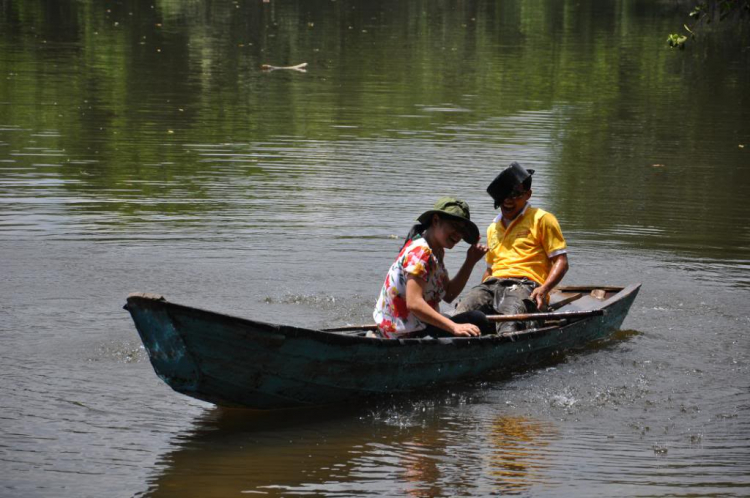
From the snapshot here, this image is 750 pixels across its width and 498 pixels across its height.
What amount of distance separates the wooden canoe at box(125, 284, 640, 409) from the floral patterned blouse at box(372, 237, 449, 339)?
0.26 meters

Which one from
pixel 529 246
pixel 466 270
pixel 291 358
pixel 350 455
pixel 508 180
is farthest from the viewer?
pixel 529 246

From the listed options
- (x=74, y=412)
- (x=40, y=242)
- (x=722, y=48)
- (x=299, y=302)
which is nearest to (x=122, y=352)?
(x=74, y=412)

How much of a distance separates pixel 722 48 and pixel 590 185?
78.0 feet

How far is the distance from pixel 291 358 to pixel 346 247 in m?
5.09

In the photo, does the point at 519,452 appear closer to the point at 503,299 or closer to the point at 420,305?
the point at 420,305

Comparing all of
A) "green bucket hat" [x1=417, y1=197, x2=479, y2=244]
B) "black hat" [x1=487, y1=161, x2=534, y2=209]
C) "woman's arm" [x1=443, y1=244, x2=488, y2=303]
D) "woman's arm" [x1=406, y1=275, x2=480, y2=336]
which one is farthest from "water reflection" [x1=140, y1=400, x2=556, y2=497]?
"black hat" [x1=487, y1=161, x2=534, y2=209]

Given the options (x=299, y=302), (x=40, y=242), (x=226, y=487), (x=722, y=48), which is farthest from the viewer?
(x=722, y=48)

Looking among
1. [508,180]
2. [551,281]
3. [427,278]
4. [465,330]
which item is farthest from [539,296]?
[427,278]

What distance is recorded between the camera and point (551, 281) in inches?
357

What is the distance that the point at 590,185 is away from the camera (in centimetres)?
1568

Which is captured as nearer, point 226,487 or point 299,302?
point 226,487

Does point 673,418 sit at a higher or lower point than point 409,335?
lower

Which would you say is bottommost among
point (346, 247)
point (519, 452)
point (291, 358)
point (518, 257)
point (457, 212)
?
point (519, 452)

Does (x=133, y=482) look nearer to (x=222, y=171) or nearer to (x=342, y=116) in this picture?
(x=222, y=171)
